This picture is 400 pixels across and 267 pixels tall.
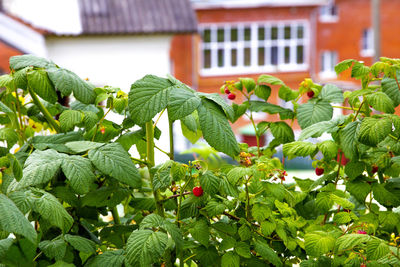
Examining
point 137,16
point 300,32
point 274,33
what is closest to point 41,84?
point 137,16

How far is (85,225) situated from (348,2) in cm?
1847

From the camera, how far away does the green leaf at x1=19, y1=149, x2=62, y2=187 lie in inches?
33.1

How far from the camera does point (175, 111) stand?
84 centimetres

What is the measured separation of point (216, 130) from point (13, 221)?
0.28 metres

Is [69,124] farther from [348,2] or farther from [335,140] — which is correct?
[348,2]

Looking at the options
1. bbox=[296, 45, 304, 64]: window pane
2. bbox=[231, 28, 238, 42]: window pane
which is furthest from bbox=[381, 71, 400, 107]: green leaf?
bbox=[296, 45, 304, 64]: window pane

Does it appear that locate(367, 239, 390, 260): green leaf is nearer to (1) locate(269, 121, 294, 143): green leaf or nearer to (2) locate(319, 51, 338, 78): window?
(1) locate(269, 121, 294, 143): green leaf

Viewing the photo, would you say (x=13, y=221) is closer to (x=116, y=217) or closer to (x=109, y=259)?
(x=109, y=259)

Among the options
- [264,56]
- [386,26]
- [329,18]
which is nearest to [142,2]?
[264,56]

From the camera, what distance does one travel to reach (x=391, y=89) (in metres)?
1.04

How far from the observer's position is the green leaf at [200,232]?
91 cm

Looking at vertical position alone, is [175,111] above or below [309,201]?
above

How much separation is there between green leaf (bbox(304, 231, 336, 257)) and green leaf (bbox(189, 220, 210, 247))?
14cm

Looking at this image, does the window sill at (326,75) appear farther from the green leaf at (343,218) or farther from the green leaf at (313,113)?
the green leaf at (343,218)
